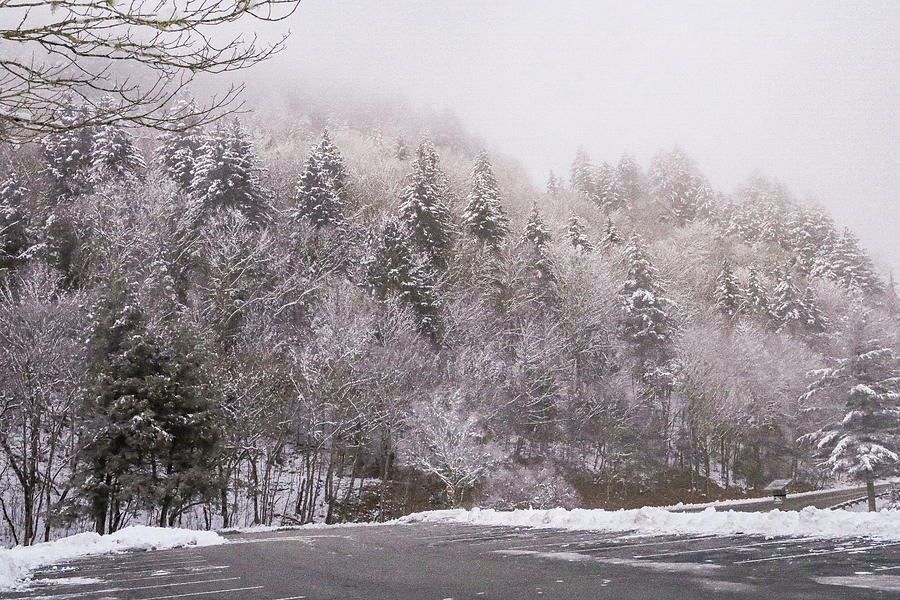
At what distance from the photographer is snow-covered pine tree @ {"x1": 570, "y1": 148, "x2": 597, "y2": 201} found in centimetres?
7844

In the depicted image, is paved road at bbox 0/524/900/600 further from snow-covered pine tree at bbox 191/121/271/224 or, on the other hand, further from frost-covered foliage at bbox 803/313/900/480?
snow-covered pine tree at bbox 191/121/271/224

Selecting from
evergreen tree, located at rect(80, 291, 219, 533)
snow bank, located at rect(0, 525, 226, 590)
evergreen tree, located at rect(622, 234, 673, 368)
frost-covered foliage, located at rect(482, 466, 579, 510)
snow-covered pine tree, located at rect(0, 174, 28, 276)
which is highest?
snow-covered pine tree, located at rect(0, 174, 28, 276)

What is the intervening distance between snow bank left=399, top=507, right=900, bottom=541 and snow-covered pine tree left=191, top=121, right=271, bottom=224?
96.4 feet

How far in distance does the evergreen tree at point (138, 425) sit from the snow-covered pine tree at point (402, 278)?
51.6 feet

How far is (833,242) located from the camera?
70312mm

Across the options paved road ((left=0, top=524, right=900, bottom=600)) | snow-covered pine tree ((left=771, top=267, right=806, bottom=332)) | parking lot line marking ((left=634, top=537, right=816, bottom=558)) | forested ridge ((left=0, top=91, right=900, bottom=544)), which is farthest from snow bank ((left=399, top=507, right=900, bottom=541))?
snow-covered pine tree ((left=771, top=267, right=806, bottom=332))

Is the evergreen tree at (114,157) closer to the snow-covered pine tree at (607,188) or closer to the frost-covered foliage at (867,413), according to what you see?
the frost-covered foliage at (867,413)

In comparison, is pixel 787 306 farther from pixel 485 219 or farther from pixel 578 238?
pixel 485 219

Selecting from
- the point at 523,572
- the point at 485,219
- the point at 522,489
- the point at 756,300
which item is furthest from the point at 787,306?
the point at 523,572

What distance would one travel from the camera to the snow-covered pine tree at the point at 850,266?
63.0m

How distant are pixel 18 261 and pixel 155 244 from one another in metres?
7.36

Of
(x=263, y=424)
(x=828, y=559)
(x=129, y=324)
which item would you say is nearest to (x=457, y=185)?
(x=263, y=424)

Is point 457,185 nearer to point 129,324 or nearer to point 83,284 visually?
point 83,284

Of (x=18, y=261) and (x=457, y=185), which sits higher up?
(x=457, y=185)
